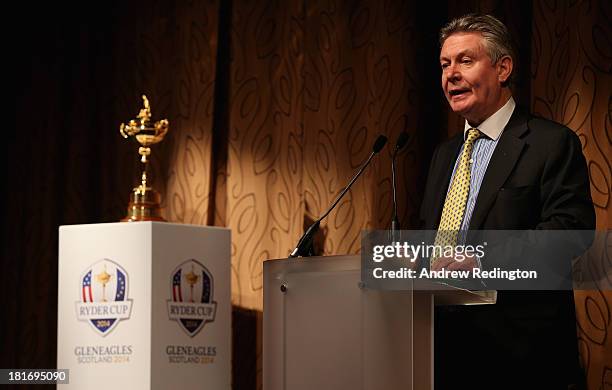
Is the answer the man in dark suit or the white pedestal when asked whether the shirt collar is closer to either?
the man in dark suit

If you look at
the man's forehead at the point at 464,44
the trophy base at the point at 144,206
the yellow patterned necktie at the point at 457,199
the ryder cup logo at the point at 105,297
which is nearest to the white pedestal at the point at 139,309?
the ryder cup logo at the point at 105,297

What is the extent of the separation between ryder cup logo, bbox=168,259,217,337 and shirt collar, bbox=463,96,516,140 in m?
1.36

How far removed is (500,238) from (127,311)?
5.11ft

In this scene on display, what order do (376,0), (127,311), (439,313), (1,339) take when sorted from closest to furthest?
(439,313) < (127,311) < (376,0) < (1,339)

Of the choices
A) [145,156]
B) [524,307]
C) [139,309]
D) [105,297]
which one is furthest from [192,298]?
[524,307]

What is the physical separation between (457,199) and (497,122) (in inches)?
11.2

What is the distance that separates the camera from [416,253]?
85.4 inches

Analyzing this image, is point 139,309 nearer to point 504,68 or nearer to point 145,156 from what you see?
point 145,156

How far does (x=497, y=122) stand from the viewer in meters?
2.92

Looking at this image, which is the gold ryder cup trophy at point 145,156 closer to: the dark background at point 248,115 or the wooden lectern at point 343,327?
the dark background at point 248,115

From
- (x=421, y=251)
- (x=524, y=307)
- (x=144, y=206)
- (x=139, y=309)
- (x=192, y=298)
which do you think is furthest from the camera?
(x=144, y=206)

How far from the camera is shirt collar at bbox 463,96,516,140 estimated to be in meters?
2.91

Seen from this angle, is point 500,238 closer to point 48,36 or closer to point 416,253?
point 416,253

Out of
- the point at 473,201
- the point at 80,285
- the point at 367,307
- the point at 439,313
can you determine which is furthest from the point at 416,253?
the point at 80,285
